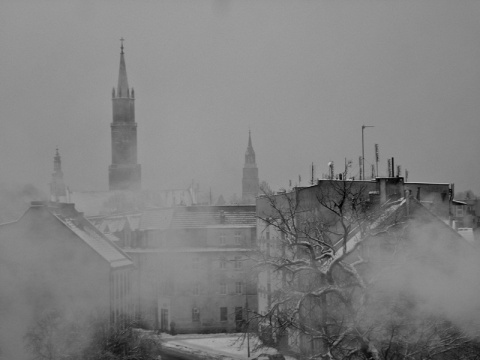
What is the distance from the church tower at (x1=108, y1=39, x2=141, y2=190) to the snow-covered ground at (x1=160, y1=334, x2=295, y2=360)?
4113 centimetres

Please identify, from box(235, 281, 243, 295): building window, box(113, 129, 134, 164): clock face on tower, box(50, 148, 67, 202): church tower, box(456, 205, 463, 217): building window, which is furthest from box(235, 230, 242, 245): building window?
box(113, 129, 134, 164): clock face on tower

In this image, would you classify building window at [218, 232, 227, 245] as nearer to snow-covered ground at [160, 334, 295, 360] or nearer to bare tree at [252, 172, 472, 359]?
snow-covered ground at [160, 334, 295, 360]

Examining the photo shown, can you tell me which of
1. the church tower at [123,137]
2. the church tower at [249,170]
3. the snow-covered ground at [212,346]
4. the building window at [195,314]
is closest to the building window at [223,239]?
the building window at [195,314]

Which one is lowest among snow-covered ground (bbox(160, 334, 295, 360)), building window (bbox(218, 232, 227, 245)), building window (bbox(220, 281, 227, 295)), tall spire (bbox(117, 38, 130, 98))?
snow-covered ground (bbox(160, 334, 295, 360))

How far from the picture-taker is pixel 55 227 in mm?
24172

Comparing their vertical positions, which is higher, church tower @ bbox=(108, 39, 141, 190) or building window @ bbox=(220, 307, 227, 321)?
church tower @ bbox=(108, 39, 141, 190)

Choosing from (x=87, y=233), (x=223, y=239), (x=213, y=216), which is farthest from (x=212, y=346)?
(x=213, y=216)

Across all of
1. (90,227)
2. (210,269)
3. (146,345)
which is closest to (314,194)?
(146,345)

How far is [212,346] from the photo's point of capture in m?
26.6

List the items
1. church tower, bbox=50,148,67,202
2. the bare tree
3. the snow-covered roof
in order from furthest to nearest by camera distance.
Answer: church tower, bbox=50,148,67,202
the snow-covered roof
the bare tree

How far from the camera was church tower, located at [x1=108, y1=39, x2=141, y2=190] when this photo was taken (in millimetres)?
69875

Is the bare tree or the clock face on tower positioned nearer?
the bare tree

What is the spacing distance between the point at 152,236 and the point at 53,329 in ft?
44.5

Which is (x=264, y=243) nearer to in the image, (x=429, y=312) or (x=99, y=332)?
(x=99, y=332)
